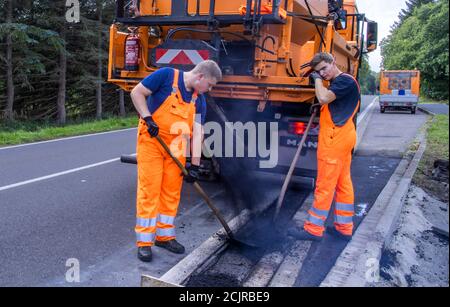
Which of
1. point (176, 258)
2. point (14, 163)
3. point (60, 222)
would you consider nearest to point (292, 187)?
point (176, 258)

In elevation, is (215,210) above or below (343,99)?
below

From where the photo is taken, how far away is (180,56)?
477 cm

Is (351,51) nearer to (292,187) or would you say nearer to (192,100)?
(292,187)

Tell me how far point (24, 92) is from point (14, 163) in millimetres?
13282

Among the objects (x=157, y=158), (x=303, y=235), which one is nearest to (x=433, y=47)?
(x=303, y=235)

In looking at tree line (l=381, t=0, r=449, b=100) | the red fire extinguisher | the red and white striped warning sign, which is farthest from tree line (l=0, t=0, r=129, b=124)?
tree line (l=381, t=0, r=449, b=100)

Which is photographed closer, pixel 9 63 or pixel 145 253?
pixel 145 253

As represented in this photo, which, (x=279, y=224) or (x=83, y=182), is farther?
(x=83, y=182)

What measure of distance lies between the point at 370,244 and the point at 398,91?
2009 centimetres

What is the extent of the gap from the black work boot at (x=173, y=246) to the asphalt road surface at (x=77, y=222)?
0.07 metres

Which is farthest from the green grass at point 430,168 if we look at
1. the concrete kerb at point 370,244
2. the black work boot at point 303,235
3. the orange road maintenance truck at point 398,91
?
the orange road maintenance truck at point 398,91

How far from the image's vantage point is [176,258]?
11.6 ft

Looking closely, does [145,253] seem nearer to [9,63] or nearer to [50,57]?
[9,63]
